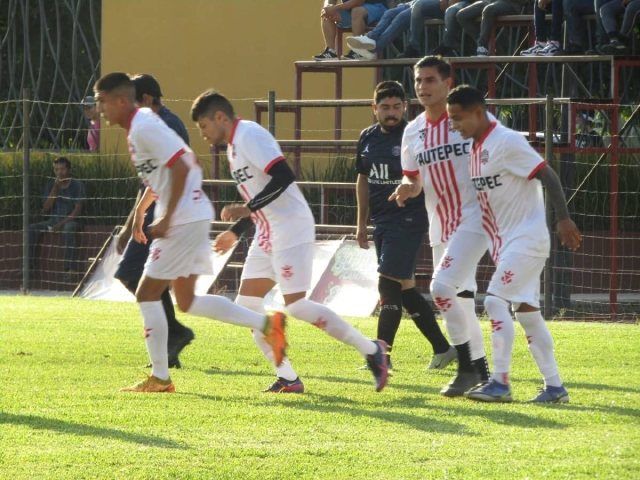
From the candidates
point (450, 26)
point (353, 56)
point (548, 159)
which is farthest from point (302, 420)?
point (353, 56)

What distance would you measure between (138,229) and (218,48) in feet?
45.1

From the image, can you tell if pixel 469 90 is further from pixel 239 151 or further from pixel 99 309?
pixel 99 309

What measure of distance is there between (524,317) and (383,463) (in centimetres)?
210

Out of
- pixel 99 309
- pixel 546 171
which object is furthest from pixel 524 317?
pixel 99 309

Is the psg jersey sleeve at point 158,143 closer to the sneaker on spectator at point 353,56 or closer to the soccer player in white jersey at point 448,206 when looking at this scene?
the soccer player in white jersey at point 448,206

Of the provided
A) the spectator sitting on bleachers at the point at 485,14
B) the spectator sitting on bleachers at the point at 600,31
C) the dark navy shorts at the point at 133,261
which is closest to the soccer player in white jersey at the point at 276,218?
the dark navy shorts at the point at 133,261

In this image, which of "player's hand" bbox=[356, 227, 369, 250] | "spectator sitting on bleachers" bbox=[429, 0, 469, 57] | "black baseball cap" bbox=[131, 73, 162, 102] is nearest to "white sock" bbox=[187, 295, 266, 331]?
"black baseball cap" bbox=[131, 73, 162, 102]

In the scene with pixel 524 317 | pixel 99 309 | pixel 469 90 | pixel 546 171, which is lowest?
pixel 99 309

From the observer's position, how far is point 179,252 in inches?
303

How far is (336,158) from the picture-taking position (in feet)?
61.3

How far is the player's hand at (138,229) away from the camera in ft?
28.1

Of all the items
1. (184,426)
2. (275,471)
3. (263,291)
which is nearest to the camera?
(275,471)

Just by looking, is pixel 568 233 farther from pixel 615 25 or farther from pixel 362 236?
pixel 615 25

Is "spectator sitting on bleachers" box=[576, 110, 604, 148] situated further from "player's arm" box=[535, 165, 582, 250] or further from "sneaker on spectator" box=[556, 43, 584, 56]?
"player's arm" box=[535, 165, 582, 250]
